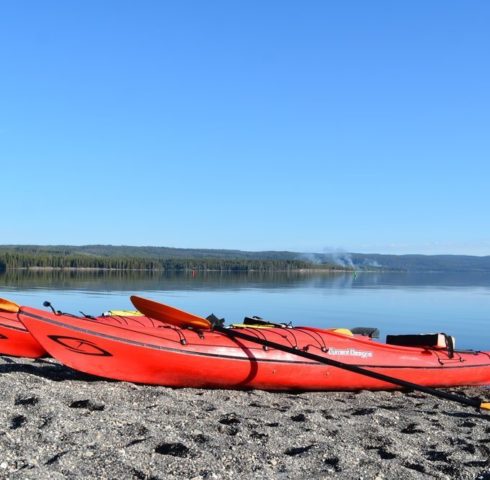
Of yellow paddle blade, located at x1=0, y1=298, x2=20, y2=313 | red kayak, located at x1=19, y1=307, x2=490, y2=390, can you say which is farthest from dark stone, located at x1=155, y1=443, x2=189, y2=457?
yellow paddle blade, located at x1=0, y1=298, x2=20, y2=313

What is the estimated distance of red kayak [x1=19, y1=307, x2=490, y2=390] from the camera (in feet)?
28.1

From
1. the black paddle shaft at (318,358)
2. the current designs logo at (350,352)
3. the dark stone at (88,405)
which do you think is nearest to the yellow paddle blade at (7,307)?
the black paddle shaft at (318,358)

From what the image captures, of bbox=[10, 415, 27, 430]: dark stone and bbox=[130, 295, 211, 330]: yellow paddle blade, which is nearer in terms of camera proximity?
bbox=[10, 415, 27, 430]: dark stone

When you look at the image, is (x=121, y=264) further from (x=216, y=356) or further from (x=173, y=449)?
(x=173, y=449)

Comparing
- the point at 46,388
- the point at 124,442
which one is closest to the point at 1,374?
the point at 46,388

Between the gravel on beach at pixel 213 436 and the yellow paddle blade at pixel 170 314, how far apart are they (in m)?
1.00

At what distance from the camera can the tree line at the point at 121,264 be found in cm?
10412

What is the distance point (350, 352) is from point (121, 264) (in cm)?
10414

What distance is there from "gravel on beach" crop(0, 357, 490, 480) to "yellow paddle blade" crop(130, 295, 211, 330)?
1.00 m

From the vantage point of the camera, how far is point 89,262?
110250 millimetres

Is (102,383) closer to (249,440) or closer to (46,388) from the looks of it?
(46,388)

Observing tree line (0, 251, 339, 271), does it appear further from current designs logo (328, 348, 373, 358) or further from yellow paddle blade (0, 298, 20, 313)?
current designs logo (328, 348, 373, 358)

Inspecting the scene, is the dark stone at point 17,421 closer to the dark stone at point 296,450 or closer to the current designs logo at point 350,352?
the dark stone at point 296,450

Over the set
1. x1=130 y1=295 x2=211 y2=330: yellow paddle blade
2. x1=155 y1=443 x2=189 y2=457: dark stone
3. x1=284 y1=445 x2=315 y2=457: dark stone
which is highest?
x1=130 y1=295 x2=211 y2=330: yellow paddle blade
